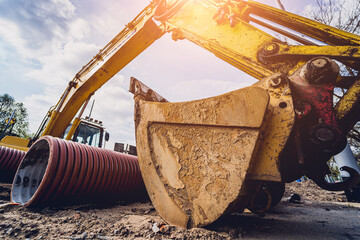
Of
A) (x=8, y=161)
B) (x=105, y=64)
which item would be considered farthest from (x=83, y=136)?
(x=105, y=64)

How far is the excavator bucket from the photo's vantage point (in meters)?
1.26

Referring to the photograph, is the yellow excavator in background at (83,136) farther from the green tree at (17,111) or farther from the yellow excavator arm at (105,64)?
the green tree at (17,111)

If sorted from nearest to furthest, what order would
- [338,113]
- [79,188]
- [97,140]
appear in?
[338,113] → [79,188] → [97,140]

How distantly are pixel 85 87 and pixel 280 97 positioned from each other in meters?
4.23

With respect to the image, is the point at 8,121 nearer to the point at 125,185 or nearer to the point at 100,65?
the point at 100,65

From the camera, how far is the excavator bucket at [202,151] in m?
1.26

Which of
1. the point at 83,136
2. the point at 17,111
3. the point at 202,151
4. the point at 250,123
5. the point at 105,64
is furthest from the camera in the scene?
the point at 17,111

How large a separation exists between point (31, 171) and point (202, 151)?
2696 mm

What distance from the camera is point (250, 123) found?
4.16 ft

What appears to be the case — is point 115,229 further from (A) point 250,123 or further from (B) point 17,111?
(B) point 17,111

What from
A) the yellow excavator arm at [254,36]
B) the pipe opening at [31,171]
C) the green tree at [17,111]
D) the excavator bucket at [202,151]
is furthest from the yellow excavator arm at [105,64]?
the green tree at [17,111]

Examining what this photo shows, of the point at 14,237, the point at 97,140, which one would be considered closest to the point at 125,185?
the point at 14,237

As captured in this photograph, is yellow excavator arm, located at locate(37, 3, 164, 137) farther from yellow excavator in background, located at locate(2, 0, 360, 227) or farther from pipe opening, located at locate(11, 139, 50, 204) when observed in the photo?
pipe opening, located at locate(11, 139, 50, 204)

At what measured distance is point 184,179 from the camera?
57.1 inches
